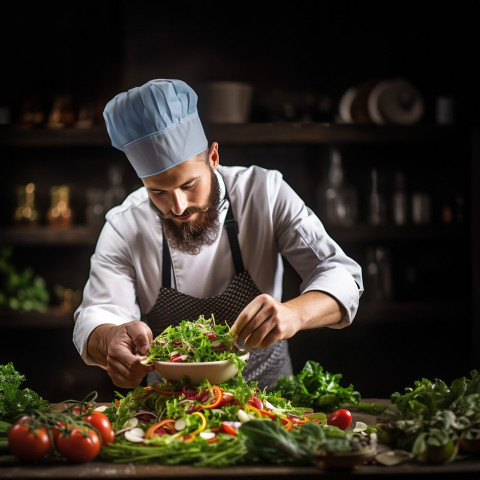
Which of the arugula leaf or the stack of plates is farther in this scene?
the stack of plates

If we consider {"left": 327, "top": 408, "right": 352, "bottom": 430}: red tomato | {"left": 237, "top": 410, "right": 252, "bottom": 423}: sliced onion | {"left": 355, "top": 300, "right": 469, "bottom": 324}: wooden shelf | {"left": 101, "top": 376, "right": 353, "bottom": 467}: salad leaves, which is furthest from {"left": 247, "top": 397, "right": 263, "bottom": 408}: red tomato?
{"left": 355, "top": 300, "right": 469, "bottom": 324}: wooden shelf

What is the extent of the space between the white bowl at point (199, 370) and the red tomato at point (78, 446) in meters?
0.28

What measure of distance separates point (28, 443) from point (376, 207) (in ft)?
8.51

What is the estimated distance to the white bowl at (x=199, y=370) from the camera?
5.33ft

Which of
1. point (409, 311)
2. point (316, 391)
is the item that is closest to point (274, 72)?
point (409, 311)

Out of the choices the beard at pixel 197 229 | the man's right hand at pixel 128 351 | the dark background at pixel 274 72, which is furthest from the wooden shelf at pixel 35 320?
Result: the man's right hand at pixel 128 351

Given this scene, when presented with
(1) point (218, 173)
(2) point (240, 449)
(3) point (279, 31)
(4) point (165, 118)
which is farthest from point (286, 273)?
(2) point (240, 449)

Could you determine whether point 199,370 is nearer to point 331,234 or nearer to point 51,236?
point 331,234

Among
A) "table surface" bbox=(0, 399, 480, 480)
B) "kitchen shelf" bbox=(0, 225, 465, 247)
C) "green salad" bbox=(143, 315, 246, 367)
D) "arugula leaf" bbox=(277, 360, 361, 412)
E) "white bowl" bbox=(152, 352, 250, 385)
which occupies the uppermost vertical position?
"kitchen shelf" bbox=(0, 225, 465, 247)

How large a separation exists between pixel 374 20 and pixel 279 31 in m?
0.59

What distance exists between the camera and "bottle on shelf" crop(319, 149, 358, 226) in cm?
352

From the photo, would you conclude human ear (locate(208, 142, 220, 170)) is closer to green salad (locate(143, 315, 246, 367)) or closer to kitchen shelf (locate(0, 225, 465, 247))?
green salad (locate(143, 315, 246, 367))

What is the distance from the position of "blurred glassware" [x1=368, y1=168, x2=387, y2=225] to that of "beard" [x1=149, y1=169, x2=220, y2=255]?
148cm

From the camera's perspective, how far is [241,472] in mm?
1376
